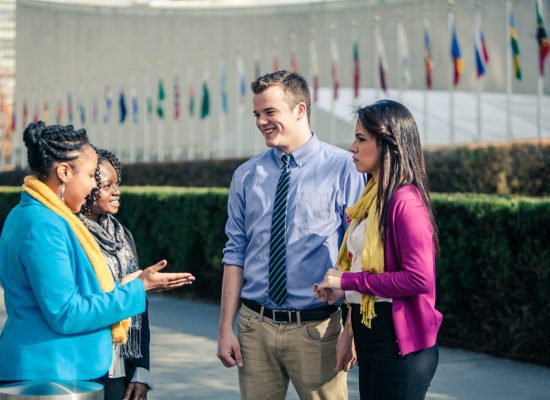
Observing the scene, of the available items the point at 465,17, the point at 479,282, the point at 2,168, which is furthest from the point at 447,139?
the point at 2,168

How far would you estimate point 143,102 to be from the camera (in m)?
37.8

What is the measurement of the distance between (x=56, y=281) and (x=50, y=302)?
68mm

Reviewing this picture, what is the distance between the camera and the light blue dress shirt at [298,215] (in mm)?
3744

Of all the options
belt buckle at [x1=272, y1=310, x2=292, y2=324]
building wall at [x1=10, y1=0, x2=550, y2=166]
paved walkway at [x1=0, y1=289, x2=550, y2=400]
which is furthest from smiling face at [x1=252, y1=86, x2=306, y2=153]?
building wall at [x1=10, y1=0, x2=550, y2=166]

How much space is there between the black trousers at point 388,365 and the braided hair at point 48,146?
3.92ft

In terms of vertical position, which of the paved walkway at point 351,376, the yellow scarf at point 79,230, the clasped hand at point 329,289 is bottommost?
the paved walkway at point 351,376

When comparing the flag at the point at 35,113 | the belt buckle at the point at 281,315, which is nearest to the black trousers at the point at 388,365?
the belt buckle at the point at 281,315

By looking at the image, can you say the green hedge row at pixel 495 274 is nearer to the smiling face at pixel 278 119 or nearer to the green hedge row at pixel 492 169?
the smiling face at pixel 278 119

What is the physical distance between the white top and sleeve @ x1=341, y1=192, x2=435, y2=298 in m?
0.13

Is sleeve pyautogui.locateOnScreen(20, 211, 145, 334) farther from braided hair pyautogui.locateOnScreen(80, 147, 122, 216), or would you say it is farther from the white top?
braided hair pyautogui.locateOnScreen(80, 147, 122, 216)

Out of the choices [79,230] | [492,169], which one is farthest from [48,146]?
[492,169]

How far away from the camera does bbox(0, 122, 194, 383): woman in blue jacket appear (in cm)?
294

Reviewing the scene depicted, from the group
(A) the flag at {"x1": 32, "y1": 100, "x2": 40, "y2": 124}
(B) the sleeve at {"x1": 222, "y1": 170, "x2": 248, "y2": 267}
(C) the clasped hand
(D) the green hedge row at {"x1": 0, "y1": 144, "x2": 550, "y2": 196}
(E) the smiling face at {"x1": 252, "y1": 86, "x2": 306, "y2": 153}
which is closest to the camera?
(C) the clasped hand

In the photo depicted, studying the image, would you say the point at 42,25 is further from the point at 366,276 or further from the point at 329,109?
the point at 366,276
